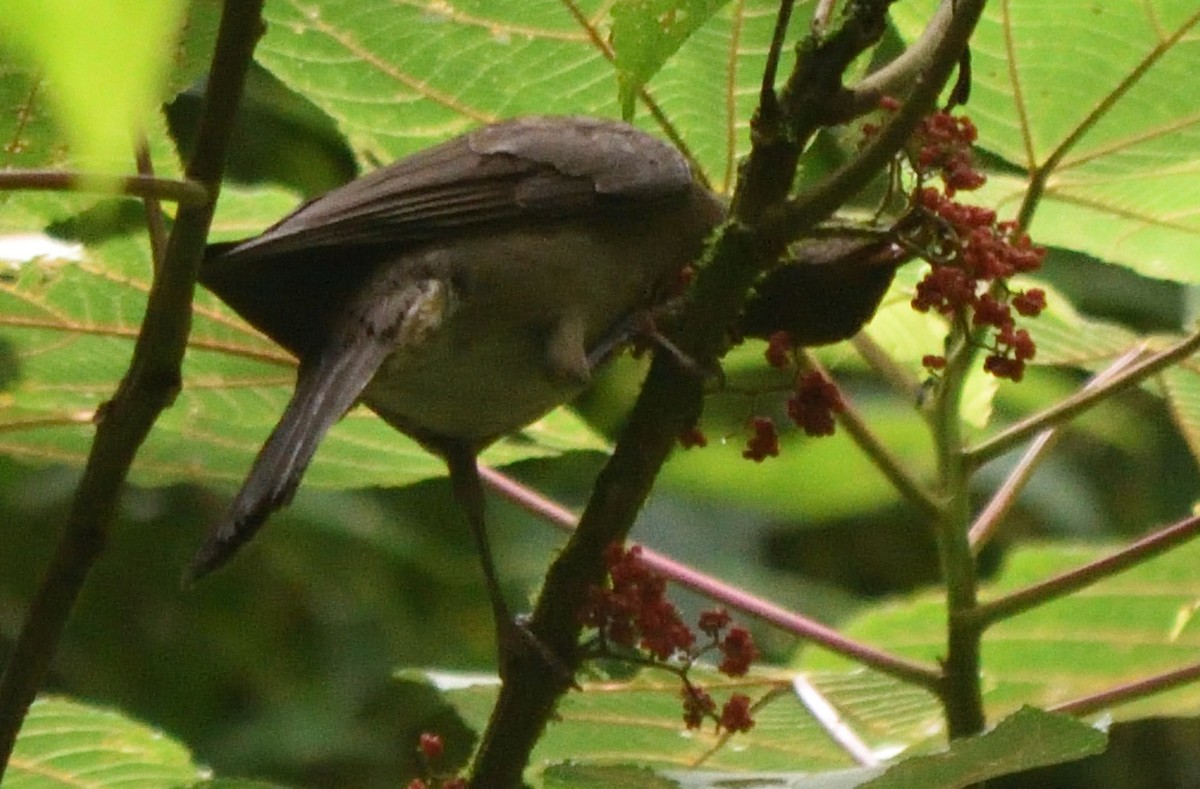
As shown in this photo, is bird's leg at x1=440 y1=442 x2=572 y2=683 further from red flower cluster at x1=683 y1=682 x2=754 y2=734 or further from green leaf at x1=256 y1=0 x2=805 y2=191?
green leaf at x1=256 y1=0 x2=805 y2=191

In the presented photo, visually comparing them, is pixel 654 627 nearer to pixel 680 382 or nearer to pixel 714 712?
pixel 714 712

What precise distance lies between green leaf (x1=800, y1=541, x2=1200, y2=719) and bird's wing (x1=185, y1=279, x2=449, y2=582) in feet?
2.53

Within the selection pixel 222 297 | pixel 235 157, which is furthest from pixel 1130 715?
pixel 235 157

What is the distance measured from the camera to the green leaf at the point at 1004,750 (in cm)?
120

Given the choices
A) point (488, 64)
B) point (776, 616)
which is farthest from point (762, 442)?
point (488, 64)

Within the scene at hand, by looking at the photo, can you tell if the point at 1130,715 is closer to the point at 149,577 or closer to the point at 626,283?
the point at 626,283

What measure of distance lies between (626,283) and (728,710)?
813mm

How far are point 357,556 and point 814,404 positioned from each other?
3.14 meters

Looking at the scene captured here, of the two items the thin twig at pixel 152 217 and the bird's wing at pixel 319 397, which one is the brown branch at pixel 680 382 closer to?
the bird's wing at pixel 319 397

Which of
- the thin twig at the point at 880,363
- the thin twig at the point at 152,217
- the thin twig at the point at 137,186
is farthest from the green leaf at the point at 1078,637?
the thin twig at the point at 137,186

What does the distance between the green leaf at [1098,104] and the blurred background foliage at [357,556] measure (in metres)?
2.07

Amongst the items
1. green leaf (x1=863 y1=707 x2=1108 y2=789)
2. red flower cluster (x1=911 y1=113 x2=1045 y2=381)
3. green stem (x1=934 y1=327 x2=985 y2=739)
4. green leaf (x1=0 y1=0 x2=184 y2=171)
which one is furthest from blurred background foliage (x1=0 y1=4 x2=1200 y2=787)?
green leaf (x1=0 y1=0 x2=184 y2=171)

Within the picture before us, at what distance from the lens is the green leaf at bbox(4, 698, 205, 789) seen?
1.89 metres

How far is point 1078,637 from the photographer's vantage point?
2.29 m
